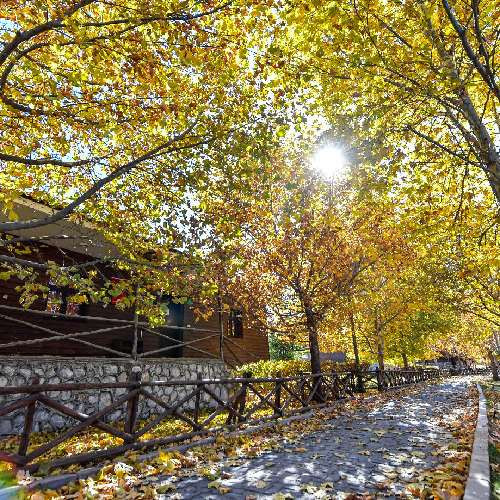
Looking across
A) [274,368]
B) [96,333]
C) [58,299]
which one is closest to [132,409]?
[96,333]

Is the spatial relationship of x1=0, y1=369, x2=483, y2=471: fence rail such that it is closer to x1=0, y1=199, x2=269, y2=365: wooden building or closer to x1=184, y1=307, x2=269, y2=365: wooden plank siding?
x1=0, y1=199, x2=269, y2=365: wooden building

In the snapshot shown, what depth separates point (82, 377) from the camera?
412 inches

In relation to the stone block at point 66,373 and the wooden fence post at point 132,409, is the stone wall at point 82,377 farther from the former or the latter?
the wooden fence post at point 132,409

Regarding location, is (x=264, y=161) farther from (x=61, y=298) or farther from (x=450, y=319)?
(x=450, y=319)

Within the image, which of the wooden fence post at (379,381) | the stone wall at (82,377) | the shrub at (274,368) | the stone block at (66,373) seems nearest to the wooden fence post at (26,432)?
the stone wall at (82,377)

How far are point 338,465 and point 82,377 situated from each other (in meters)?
7.76

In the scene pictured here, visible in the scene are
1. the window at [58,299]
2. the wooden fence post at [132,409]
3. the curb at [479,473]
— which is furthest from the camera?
the window at [58,299]

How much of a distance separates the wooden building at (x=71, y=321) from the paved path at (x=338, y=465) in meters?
5.33

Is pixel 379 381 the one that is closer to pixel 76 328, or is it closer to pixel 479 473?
pixel 76 328

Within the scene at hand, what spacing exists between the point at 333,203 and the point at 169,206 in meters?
7.62

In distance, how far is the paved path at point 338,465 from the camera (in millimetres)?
4527

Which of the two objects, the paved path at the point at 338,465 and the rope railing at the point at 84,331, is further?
the rope railing at the point at 84,331

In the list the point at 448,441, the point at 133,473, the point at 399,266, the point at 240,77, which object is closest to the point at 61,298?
the point at 133,473

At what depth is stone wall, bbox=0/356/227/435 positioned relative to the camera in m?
9.25
